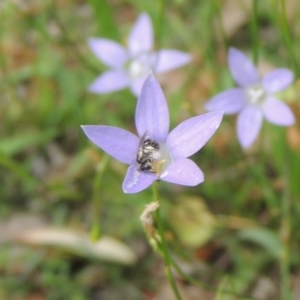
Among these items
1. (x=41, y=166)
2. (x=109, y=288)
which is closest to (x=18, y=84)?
(x=41, y=166)

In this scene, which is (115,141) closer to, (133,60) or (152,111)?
(152,111)

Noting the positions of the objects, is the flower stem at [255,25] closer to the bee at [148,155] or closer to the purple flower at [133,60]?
the purple flower at [133,60]

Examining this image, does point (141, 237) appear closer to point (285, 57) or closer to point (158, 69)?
point (158, 69)

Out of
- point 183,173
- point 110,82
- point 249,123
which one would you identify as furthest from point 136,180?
point 110,82

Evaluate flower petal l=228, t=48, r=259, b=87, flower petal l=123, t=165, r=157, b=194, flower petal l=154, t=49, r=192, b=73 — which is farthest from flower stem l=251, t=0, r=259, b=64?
flower petal l=123, t=165, r=157, b=194

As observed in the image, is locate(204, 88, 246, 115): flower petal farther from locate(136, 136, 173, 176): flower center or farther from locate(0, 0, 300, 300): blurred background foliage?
locate(136, 136, 173, 176): flower center

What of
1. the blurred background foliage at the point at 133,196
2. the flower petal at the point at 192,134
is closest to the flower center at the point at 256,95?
the blurred background foliage at the point at 133,196

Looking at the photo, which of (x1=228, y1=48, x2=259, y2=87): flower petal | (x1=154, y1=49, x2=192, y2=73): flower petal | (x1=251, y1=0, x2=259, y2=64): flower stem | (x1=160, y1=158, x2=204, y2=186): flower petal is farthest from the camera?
(x1=154, y1=49, x2=192, y2=73): flower petal
